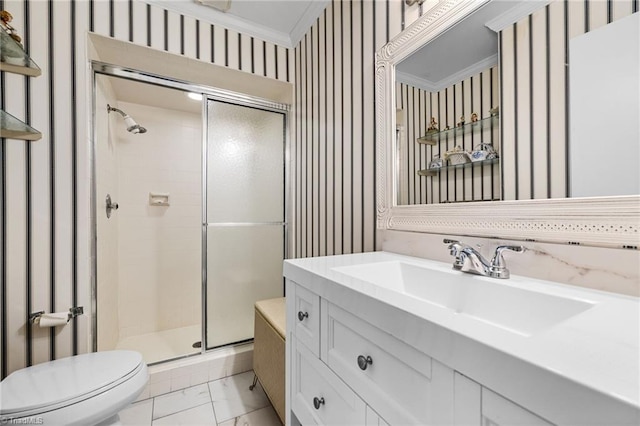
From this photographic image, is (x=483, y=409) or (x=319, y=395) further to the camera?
(x=319, y=395)

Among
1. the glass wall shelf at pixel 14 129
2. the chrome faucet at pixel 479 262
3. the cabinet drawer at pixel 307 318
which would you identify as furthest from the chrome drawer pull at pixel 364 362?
the glass wall shelf at pixel 14 129

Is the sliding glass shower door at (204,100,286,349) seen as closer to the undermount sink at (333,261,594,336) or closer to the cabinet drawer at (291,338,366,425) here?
the cabinet drawer at (291,338,366,425)

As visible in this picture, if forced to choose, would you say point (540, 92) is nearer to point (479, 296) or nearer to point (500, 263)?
point (500, 263)

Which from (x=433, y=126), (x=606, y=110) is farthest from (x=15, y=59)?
(x=606, y=110)

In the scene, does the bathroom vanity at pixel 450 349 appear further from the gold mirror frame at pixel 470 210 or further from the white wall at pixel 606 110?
the white wall at pixel 606 110

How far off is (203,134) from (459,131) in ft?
5.33

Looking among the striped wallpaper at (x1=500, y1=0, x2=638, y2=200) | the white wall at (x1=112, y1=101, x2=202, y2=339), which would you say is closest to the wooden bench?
the striped wallpaper at (x1=500, y1=0, x2=638, y2=200)

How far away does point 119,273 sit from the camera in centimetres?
239

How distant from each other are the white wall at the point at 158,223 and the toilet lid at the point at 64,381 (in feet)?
3.96

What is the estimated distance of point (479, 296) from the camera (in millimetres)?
756

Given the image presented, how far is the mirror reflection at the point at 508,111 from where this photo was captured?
26.4 inches

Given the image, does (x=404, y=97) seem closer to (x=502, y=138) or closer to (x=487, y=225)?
(x=502, y=138)

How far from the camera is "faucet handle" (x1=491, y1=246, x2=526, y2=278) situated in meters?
0.77

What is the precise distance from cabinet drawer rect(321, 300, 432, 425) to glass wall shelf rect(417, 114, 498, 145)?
29.4 inches
